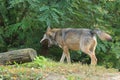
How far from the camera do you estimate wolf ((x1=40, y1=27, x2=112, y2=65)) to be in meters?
12.4

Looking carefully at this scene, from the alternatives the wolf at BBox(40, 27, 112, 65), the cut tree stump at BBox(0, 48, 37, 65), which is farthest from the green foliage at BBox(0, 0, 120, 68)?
the cut tree stump at BBox(0, 48, 37, 65)

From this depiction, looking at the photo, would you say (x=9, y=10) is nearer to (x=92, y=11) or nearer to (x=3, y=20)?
(x=3, y=20)

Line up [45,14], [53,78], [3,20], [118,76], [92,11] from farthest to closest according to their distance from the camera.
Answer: [3,20] → [92,11] → [45,14] → [118,76] → [53,78]

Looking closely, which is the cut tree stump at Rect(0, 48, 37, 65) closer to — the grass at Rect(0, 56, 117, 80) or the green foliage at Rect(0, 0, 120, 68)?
the grass at Rect(0, 56, 117, 80)

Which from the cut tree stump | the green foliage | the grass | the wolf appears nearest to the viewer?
the grass

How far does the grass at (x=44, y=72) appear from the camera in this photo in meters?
8.48

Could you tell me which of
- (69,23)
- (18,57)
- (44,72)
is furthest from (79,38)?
(69,23)

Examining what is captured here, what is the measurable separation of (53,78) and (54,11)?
591 centimetres

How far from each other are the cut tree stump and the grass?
0.48ft

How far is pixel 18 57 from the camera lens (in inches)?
384

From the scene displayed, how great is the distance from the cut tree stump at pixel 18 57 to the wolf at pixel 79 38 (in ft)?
9.82

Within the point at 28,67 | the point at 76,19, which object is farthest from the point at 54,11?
the point at 28,67

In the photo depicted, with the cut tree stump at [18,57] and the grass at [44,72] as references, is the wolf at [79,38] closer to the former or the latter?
the grass at [44,72]

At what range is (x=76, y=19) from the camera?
1670cm
